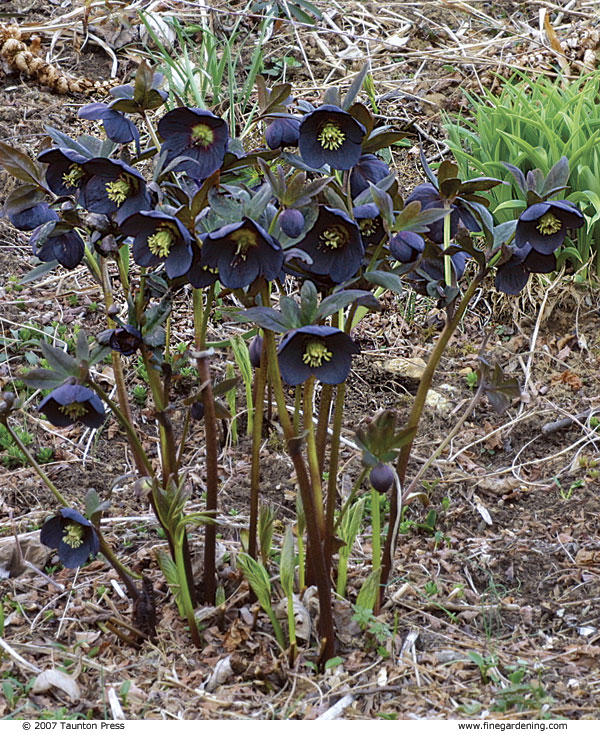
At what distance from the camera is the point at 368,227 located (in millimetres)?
1271

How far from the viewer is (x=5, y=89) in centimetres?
323

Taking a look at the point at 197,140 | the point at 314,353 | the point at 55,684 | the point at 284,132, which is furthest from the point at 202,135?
the point at 55,684

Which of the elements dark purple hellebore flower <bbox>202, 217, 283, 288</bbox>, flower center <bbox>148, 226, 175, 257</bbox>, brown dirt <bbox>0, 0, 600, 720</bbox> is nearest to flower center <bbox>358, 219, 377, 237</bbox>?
dark purple hellebore flower <bbox>202, 217, 283, 288</bbox>

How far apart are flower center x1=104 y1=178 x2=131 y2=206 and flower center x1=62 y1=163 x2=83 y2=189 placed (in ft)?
0.25

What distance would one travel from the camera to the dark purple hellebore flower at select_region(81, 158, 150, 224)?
1168 mm

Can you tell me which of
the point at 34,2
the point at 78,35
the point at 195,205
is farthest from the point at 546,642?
the point at 34,2

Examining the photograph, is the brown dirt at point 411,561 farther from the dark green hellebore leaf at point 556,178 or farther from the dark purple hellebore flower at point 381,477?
the dark green hellebore leaf at point 556,178

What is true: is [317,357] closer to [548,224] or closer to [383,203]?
[383,203]

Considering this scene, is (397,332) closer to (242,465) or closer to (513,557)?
(242,465)

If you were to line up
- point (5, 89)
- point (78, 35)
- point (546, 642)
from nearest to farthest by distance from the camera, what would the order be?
point (546, 642)
point (5, 89)
point (78, 35)

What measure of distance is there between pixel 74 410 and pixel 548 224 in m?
0.80

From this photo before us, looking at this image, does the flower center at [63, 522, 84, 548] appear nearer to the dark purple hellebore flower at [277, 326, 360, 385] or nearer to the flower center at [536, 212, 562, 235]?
the dark purple hellebore flower at [277, 326, 360, 385]

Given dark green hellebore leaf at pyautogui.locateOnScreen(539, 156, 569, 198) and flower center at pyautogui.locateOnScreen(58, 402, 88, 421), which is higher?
dark green hellebore leaf at pyautogui.locateOnScreen(539, 156, 569, 198)

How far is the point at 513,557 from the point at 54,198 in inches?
46.1
